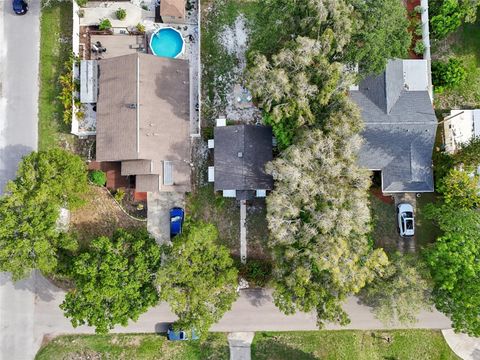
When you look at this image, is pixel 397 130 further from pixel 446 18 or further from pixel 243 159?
pixel 243 159

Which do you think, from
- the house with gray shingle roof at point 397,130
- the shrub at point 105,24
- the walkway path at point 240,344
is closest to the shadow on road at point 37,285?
the walkway path at point 240,344

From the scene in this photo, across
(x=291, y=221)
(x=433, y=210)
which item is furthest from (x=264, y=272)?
(x=433, y=210)

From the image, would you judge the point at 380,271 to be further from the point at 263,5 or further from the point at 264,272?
the point at 263,5

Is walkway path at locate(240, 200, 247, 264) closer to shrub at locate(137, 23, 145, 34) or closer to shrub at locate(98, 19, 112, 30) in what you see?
shrub at locate(137, 23, 145, 34)

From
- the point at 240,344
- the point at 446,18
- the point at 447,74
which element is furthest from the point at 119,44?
the point at 447,74

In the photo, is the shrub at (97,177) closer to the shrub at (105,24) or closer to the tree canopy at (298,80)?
the shrub at (105,24)
